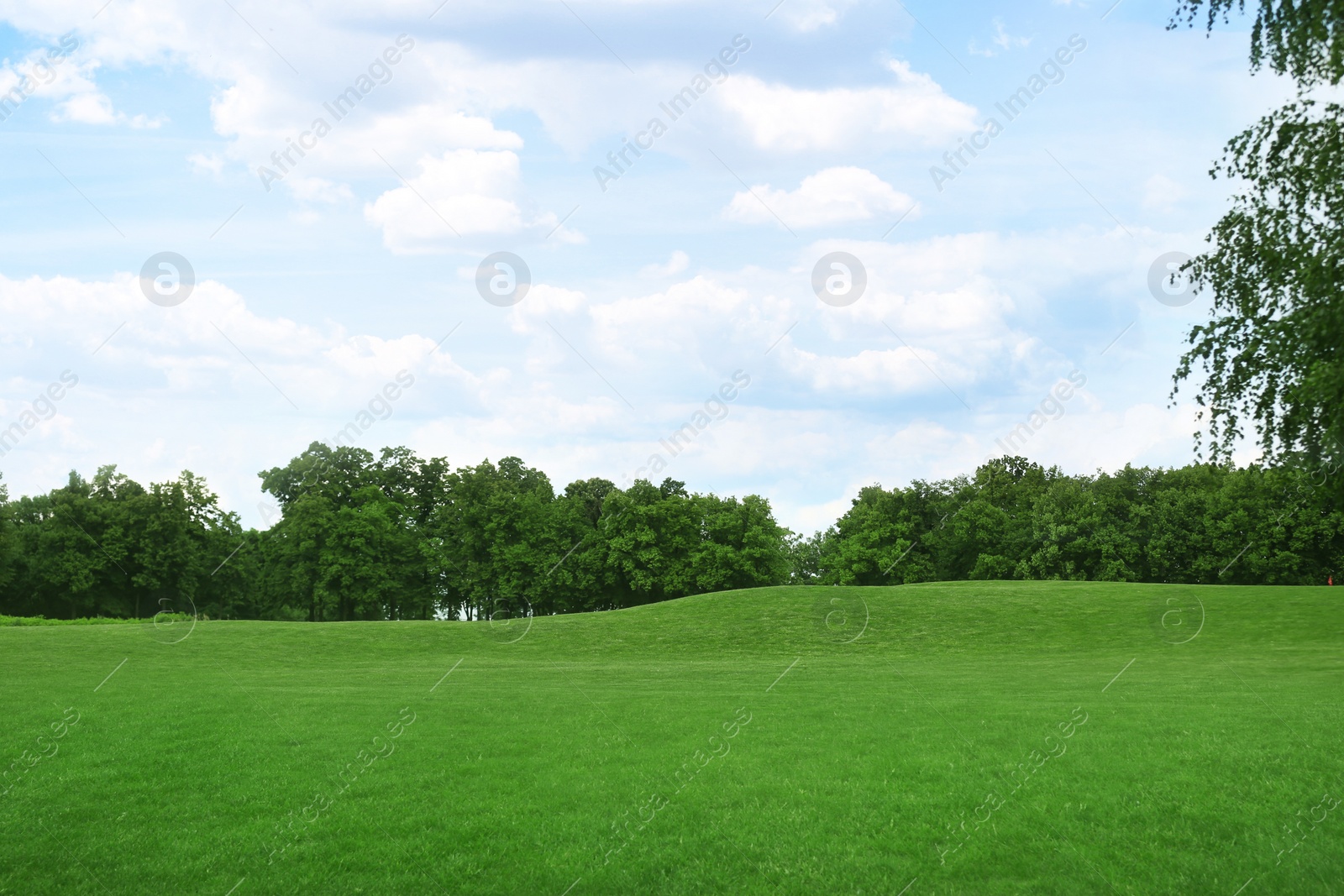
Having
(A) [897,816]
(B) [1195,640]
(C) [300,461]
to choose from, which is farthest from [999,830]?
(C) [300,461]

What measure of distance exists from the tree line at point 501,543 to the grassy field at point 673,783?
44077 millimetres

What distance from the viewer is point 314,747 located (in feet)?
54.5

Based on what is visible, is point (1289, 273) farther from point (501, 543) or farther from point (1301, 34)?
point (501, 543)

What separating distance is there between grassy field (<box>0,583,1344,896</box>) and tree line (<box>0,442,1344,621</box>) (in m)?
44.1

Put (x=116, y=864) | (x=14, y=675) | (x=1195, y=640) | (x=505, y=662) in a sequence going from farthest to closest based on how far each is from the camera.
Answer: (x=1195, y=640)
(x=505, y=662)
(x=14, y=675)
(x=116, y=864)

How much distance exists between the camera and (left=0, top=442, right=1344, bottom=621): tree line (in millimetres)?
71438

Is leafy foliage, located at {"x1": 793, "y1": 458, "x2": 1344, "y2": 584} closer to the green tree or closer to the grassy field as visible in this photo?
the grassy field

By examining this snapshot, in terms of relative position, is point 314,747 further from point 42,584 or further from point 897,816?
point 42,584

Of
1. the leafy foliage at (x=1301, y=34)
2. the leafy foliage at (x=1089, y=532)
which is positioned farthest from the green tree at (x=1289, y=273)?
the leafy foliage at (x=1089, y=532)

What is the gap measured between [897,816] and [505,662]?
27624 mm

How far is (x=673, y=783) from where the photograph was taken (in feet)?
45.8

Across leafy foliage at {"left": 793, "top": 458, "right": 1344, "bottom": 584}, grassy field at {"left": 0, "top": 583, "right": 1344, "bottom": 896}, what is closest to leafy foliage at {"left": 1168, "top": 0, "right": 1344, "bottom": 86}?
grassy field at {"left": 0, "top": 583, "right": 1344, "bottom": 896}

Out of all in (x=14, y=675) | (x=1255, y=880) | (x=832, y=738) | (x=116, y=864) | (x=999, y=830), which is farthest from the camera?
(x=14, y=675)

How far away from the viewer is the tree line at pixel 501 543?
71438mm
